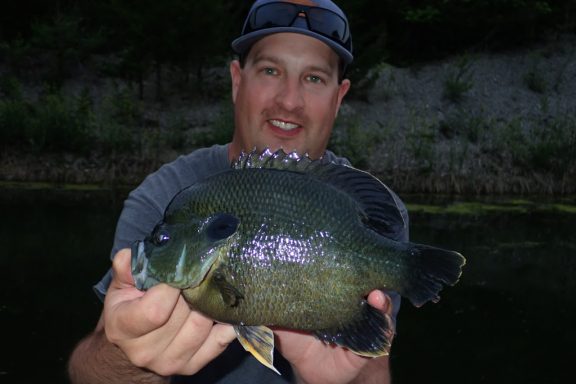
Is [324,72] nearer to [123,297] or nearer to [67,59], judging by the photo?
[123,297]

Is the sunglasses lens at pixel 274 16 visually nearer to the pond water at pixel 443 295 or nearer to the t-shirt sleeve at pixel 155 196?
the t-shirt sleeve at pixel 155 196

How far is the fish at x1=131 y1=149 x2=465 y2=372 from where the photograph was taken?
191cm

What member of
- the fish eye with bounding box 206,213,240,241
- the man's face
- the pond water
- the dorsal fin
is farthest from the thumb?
the pond water

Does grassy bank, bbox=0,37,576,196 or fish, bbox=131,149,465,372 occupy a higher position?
fish, bbox=131,149,465,372

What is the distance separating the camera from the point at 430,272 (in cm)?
195

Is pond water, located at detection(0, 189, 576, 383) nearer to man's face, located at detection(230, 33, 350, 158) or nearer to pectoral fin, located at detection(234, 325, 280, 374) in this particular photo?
man's face, located at detection(230, 33, 350, 158)

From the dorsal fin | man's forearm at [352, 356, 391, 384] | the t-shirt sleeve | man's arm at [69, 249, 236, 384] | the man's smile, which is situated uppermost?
the dorsal fin

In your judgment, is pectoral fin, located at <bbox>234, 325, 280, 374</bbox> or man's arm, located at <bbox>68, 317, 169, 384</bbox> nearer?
pectoral fin, located at <bbox>234, 325, 280, 374</bbox>

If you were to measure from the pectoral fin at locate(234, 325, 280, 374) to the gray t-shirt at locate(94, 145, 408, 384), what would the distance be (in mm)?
900

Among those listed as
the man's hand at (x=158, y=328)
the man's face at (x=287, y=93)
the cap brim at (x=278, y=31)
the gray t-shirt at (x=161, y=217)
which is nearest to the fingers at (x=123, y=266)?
the man's hand at (x=158, y=328)

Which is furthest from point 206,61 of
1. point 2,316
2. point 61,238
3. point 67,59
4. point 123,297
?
point 123,297

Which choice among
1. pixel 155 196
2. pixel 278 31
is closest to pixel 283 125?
pixel 278 31

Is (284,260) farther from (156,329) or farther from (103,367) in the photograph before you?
(103,367)

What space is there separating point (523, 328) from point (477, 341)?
2.20 ft
